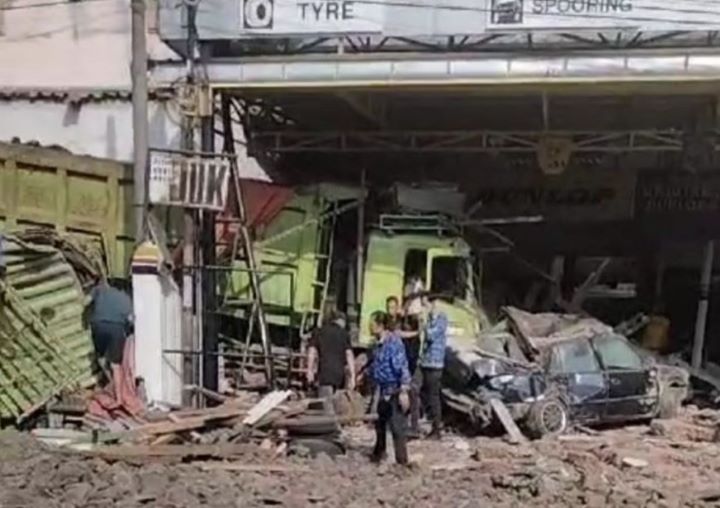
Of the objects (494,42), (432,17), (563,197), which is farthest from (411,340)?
(563,197)

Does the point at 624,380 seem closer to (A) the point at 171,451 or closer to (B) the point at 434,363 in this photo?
(B) the point at 434,363

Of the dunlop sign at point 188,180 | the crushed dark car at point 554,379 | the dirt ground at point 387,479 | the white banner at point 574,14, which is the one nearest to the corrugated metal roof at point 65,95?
the dunlop sign at point 188,180

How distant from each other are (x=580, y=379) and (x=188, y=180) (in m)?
6.18

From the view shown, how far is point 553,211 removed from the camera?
24375mm

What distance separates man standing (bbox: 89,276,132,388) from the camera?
1816 cm

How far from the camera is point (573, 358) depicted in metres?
18.2

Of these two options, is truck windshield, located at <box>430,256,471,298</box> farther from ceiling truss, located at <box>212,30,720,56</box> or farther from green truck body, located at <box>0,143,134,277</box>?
green truck body, located at <box>0,143,134,277</box>

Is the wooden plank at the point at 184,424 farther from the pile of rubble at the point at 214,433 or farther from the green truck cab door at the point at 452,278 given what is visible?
the green truck cab door at the point at 452,278

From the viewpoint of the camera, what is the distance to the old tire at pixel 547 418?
57.0 feet

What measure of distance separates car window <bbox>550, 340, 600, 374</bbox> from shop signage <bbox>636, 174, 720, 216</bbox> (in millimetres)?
6598

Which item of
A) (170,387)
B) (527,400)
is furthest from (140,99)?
(527,400)

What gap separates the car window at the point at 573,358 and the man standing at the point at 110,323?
5.79 meters

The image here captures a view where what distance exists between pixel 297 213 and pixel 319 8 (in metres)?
4.06

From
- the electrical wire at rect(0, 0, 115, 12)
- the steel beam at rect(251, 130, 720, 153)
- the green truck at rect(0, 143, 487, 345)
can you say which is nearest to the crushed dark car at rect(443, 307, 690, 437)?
the green truck at rect(0, 143, 487, 345)
